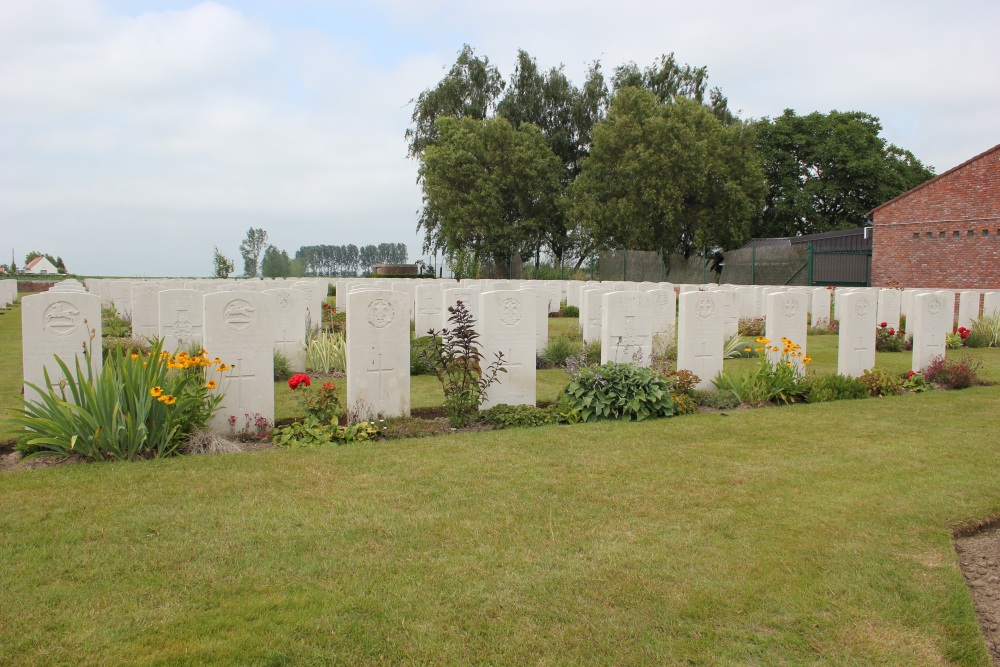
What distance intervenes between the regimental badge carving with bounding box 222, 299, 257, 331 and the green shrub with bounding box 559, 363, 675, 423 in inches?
122

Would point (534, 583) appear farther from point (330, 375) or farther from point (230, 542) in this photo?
point (330, 375)

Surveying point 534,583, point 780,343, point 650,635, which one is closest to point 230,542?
point 534,583

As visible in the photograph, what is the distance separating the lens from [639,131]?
104 feet

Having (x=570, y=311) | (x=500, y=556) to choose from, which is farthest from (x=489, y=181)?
(x=500, y=556)

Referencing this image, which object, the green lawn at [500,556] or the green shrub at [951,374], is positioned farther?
the green shrub at [951,374]

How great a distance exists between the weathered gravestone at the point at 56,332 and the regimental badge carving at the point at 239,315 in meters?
1.00

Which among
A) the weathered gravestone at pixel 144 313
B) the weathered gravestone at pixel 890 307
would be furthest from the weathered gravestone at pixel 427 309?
the weathered gravestone at pixel 890 307

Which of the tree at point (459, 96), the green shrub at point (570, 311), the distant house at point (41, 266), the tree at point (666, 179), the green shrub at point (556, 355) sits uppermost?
the tree at point (459, 96)

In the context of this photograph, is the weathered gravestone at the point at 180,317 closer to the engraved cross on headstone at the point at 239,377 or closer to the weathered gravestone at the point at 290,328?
the weathered gravestone at the point at 290,328

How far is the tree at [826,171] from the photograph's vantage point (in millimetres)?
36906

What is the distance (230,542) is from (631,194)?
30.4 metres

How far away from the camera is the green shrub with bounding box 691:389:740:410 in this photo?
25.8 feet

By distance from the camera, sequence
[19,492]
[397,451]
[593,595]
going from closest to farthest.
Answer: [593,595]
[19,492]
[397,451]

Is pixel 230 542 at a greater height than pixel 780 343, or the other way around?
pixel 780 343
